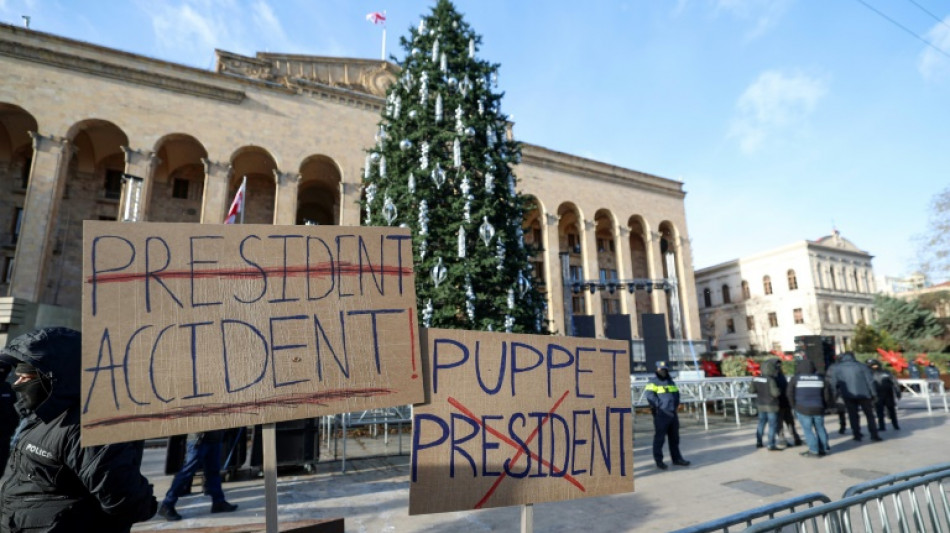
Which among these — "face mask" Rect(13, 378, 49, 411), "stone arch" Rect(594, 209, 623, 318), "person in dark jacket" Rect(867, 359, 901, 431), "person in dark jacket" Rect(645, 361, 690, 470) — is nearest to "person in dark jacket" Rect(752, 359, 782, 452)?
"person in dark jacket" Rect(645, 361, 690, 470)

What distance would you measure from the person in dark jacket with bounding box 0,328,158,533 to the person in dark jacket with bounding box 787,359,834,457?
9.50 metres

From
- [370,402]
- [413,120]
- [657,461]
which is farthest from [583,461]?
[413,120]

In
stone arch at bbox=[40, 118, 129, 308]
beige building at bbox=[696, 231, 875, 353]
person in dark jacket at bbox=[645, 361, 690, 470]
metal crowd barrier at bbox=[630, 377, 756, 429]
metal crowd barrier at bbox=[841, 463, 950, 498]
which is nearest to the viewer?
metal crowd barrier at bbox=[841, 463, 950, 498]

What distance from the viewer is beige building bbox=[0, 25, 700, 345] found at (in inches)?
792

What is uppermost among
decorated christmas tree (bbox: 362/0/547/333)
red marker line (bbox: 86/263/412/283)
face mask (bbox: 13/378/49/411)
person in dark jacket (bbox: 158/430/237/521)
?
decorated christmas tree (bbox: 362/0/547/333)

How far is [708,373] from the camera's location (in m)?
21.8

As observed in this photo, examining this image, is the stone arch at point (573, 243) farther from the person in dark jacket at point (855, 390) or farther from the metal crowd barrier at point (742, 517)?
the metal crowd barrier at point (742, 517)

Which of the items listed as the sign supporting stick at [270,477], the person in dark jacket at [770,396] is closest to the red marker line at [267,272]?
the sign supporting stick at [270,477]

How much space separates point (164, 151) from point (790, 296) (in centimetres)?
5568

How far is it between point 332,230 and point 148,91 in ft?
86.8

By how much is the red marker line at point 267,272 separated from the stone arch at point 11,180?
90.6 ft

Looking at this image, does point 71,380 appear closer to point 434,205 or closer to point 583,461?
point 583,461

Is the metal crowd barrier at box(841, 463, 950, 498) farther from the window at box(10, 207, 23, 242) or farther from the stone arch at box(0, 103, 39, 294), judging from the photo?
the window at box(10, 207, 23, 242)

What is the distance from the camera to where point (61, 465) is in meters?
2.28
